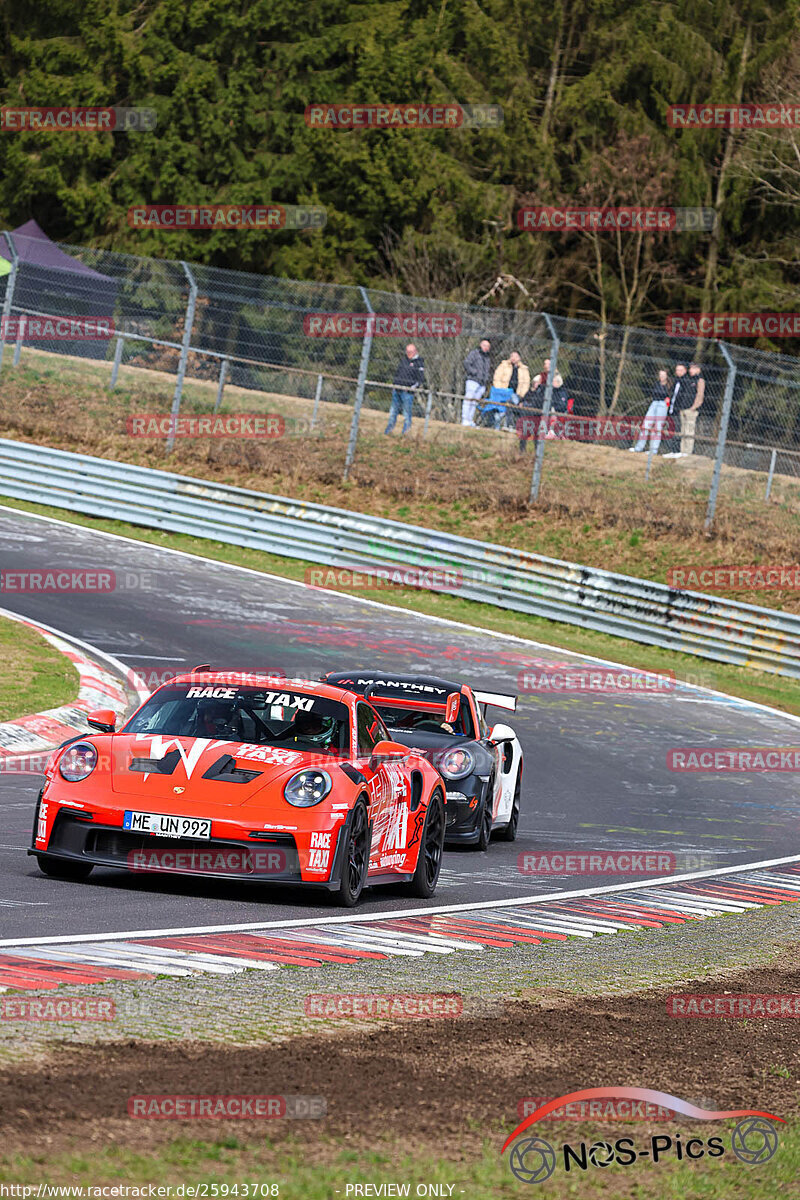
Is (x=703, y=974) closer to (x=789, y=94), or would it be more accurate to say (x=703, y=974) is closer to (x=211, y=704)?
(x=211, y=704)

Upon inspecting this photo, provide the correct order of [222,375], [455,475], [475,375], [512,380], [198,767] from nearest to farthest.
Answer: [198,767], [512,380], [475,375], [222,375], [455,475]

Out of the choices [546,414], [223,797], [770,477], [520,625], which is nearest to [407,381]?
[546,414]

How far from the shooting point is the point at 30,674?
16594 mm

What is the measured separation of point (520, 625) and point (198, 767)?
1743cm

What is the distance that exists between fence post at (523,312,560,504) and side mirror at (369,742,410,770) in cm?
1707

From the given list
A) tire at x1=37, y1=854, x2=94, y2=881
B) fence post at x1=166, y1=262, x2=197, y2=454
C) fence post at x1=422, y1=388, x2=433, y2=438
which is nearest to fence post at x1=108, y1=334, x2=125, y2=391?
fence post at x1=166, y1=262, x2=197, y2=454

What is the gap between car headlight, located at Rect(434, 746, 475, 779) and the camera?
1267 cm

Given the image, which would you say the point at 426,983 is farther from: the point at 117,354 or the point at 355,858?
the point at 117,354

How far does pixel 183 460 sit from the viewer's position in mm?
30531

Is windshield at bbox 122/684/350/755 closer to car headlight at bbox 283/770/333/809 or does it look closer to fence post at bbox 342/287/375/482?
car headlight at bbox 283/770/333/809

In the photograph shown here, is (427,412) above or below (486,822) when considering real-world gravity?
above

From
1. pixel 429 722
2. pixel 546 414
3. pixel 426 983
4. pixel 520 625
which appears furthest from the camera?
pixel 546 414

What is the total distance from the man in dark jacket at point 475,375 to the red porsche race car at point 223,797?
19.8 m

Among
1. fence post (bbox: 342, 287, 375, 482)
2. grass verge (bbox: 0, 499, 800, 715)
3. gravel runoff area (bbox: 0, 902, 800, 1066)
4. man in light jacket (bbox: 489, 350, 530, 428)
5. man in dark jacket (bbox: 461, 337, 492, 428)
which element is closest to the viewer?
gravel runoff area (bbox: 0, 902, 800, 1066)
